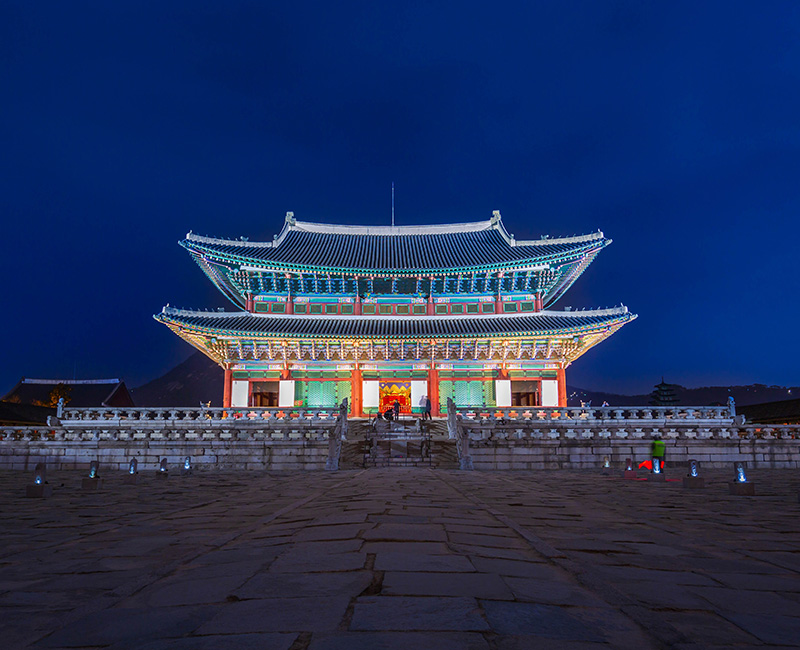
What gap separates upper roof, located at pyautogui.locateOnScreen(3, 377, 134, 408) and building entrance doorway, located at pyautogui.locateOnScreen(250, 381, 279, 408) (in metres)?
26.7

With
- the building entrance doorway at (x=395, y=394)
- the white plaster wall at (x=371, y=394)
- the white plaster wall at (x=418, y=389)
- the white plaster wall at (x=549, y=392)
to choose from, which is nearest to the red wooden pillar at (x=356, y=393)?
the white plaster wall at (x=371, y=394)

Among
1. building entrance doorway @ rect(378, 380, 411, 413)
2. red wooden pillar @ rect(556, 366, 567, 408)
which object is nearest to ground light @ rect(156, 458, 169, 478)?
building entrance doorway @ rect(378, 380, 411, 413)

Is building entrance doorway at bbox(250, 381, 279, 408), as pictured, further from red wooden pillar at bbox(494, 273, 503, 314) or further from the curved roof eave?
red wooden pillar at bbox(494, 273, 503, 314)

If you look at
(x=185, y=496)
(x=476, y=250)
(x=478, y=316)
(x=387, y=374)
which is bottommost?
(x=185, y=496)

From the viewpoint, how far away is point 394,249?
35781 millimetres

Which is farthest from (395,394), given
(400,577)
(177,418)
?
(400,577)

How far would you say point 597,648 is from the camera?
2336 millimetres

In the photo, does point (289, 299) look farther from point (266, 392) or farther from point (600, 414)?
point (600, 414)

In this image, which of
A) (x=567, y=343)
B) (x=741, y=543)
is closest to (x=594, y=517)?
(x=741, y=543)

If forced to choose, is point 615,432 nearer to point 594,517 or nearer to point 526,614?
point 594,517

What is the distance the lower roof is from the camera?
28.0 m

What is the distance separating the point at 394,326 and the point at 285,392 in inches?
274

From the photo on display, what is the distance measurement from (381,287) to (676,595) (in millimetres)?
29486

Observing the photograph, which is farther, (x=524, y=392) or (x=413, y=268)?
(x=413, y=268)
